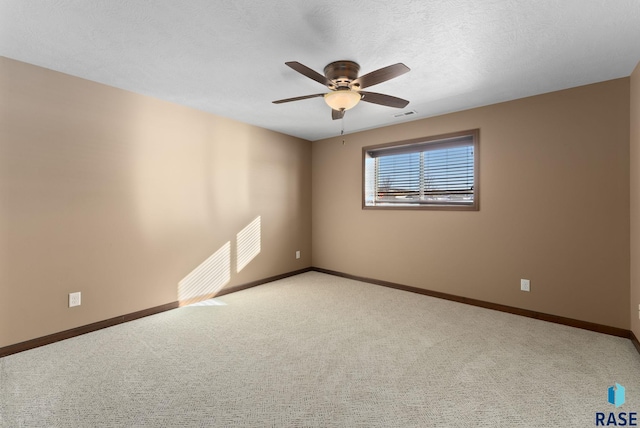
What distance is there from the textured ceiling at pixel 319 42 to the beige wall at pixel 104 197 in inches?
12.6

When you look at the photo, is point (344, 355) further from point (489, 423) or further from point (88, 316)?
point (88, 316)

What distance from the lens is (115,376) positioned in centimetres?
204

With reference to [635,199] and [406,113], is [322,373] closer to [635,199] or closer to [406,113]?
[635,199]

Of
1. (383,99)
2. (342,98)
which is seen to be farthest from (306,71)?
(383,99)

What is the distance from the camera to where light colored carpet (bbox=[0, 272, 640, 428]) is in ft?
5.48

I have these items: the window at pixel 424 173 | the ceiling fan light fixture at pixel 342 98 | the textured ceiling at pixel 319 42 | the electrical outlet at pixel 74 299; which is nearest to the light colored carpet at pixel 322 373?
the electrical outlet at pixel 74 299

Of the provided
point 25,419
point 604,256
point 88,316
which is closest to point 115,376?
point 25,419

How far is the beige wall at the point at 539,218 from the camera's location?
2.77 metres

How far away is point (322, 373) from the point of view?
6.86 feet

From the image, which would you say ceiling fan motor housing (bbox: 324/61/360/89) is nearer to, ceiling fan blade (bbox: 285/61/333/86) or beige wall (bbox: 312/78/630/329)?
ceiling fan blade (bbox: 285/61/333/86)

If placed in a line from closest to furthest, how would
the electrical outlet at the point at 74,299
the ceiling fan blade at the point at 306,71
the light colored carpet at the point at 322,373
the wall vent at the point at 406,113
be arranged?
the light colored carpet at the point at 322,373
the ceiling fan blade at the point at 306,71
the electrical outlet at the point at 74,299
the wall vent at the point at 406,113

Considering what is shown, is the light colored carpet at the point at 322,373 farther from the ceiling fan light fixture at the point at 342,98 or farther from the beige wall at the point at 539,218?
the ceiling fan light fixture at the point at 342,98

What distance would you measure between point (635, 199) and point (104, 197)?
4.93m

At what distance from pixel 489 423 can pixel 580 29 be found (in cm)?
258
